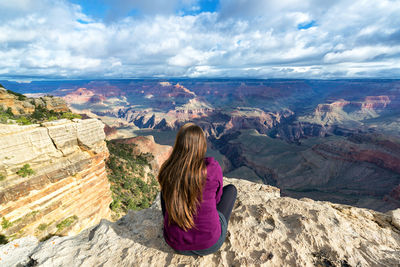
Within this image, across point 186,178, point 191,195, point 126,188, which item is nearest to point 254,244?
point 191,195

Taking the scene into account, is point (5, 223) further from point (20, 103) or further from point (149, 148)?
point (149, 148)

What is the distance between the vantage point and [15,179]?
19.9 ft

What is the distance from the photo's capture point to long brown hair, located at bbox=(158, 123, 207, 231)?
7.98 feet

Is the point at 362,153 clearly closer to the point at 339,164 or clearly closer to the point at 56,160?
the point at 339,164

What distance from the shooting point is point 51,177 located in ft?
23.2

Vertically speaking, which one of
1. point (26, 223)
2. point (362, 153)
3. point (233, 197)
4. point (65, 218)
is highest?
point (233, 197)

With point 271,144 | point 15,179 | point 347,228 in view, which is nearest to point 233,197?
point 347,228

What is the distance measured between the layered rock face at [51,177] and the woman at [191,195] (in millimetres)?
6696

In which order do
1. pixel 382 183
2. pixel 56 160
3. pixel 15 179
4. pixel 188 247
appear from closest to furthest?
pixel 188 247 < pixel 15 179 < pixel 56 160 < pixel 382 183

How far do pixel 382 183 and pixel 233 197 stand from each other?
56.0 m

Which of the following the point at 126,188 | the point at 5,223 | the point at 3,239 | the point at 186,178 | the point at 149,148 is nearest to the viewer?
the point at 186,178

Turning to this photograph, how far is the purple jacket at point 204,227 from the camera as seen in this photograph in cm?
253

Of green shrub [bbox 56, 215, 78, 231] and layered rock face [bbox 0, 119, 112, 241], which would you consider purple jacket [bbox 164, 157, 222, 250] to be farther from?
green shrub [bbox 56, 215, 78, 231]

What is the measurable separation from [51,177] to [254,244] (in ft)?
26.7
